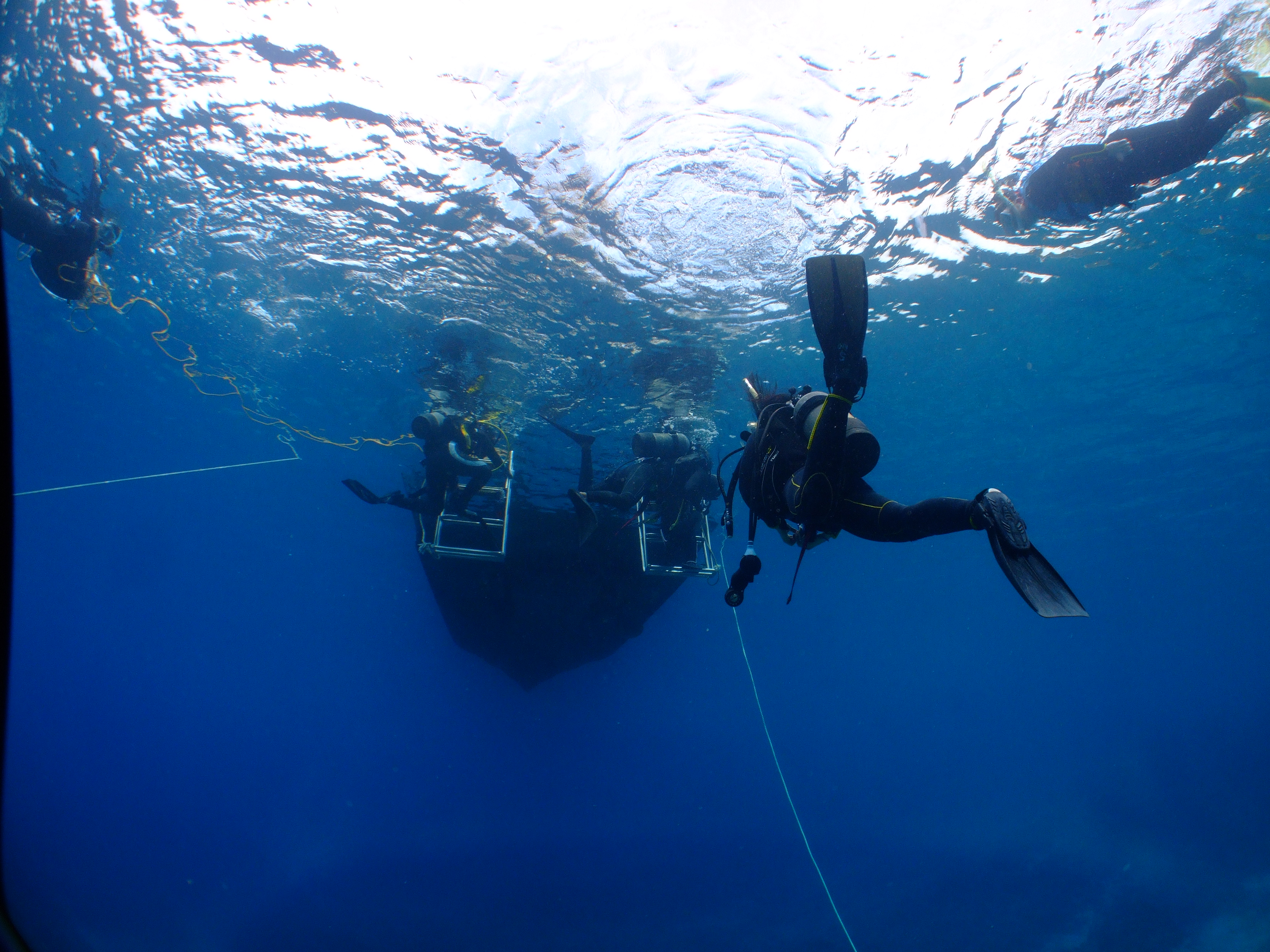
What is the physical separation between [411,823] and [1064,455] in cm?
3465

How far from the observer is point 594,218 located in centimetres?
953

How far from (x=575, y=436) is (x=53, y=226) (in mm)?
9441

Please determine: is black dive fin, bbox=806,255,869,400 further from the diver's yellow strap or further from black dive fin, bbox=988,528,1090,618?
black dive fin, bbox=988,528,1090,618

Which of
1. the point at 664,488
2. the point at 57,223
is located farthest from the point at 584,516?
the point at 57,223

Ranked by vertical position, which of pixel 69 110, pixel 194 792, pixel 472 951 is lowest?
pixel 194 792

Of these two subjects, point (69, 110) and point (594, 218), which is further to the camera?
point (594, 218)

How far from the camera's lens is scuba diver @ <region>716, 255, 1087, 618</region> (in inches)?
137

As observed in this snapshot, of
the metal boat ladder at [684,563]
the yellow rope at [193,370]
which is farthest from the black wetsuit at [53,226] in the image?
the metal boat ladder at [684,563]

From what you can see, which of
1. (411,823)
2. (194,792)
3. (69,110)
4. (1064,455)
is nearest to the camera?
(69,110)

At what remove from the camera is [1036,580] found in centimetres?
355

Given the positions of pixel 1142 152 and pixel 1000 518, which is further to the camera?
pixel 1142 152

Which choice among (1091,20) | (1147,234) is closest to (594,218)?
(1091,20)

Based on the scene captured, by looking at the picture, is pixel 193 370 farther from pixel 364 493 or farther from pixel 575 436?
pixel 575 436

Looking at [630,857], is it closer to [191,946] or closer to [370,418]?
[191,946]
